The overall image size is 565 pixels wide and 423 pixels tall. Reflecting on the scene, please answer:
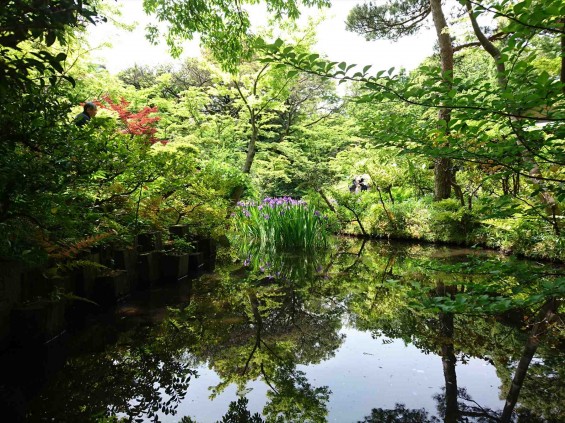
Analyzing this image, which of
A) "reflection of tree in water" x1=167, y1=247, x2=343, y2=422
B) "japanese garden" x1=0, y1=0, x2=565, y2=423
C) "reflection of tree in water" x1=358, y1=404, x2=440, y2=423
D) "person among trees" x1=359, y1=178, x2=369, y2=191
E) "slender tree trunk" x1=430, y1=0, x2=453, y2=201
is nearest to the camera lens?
"japanese garden" x1=0, y1=0, x2=565, y2=423

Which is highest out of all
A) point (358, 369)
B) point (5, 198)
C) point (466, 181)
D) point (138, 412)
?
point (466, 181)

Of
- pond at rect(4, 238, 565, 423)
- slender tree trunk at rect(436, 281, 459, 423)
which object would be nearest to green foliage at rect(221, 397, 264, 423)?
pond at rect(4, 238, 565, 423)

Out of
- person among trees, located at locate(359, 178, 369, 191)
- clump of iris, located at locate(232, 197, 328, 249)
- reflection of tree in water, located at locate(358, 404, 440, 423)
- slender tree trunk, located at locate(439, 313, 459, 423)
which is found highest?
person among trees, located at locate(359, 178, 369, 191)

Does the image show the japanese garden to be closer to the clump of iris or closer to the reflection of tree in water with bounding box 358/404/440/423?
the reflection of tree in water with bounding box 358/404/440/423

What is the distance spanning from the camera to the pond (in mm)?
1420

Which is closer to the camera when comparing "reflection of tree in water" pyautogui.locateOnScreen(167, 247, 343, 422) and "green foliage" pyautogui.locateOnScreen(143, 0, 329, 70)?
"reflection of tree in water" pyautogui.locateOnScreen(167, 247, 343, 422)

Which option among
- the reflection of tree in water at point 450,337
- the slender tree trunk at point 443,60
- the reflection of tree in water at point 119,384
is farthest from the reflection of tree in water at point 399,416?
the slender tree trunk at point 443,60

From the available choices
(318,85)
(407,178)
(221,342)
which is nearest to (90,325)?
(221,342)

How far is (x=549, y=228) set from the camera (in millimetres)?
4625

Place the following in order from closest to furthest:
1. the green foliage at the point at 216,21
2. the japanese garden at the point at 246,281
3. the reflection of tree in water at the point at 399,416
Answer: the japanese garden at the point at 246,281 → the reflection of tree in water at the point at 399,416 → the green foliage at the point at 216,21

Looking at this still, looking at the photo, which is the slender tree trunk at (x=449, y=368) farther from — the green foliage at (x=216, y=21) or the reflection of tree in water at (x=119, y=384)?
the green foliage at (x=216, y=21)

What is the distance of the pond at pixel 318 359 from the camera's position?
4.66 ft

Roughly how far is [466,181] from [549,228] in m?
2.93

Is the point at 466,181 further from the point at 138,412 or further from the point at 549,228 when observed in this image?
the point at 138,412
